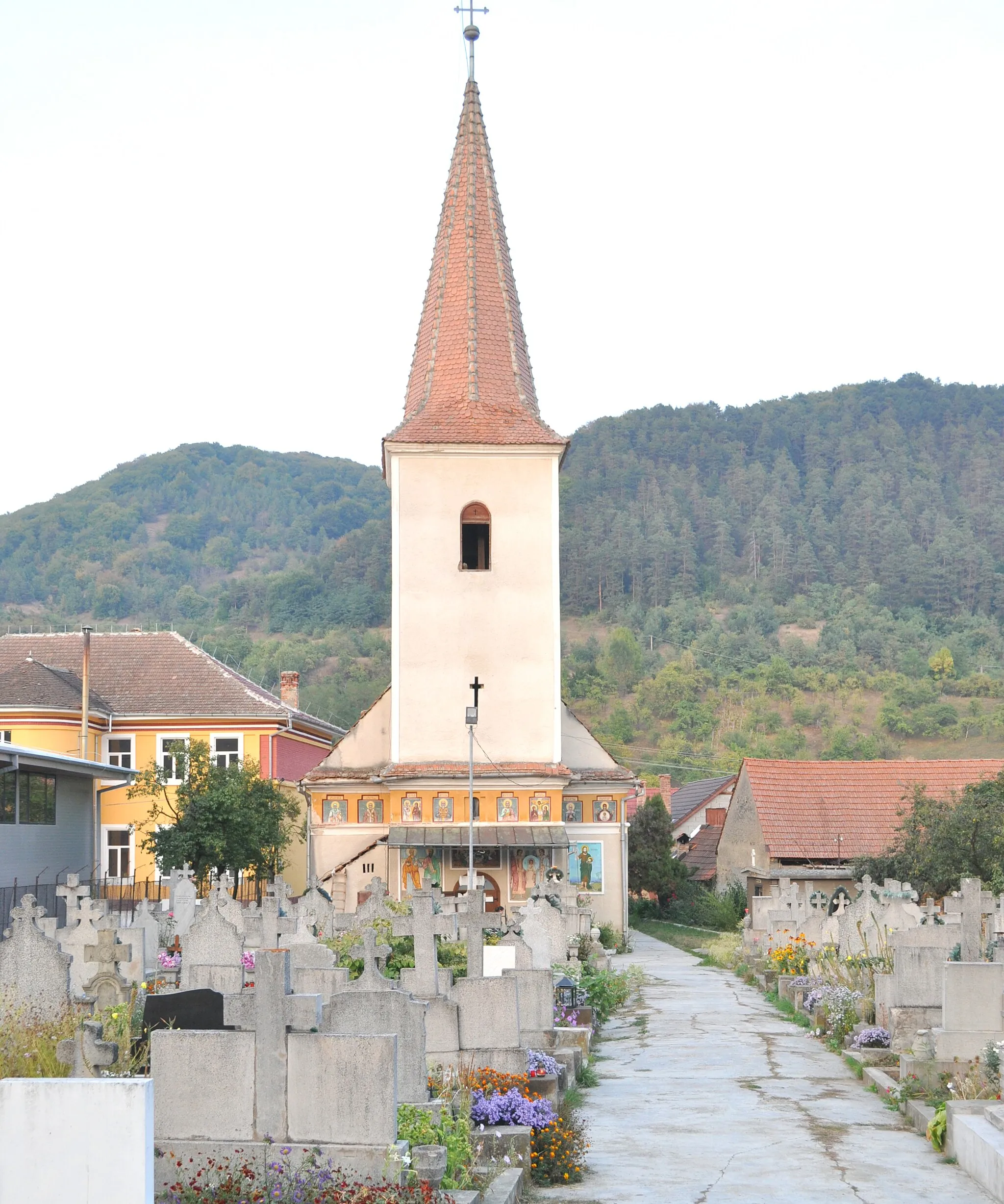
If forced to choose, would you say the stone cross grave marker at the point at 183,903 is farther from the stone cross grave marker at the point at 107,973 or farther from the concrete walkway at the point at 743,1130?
the stone cross grave marker at the point at 107,973

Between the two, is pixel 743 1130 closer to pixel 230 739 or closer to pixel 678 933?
pixel 678 933

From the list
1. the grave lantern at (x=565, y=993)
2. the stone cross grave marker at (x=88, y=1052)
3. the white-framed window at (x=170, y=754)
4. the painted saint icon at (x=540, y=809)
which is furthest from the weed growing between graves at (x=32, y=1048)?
the white-framed window at (x=170, y=754)

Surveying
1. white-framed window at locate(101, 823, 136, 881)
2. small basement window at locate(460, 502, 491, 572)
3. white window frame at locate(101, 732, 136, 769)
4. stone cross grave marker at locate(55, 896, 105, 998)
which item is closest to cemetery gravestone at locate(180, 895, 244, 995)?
stone cross grave marker at locate(55, 896, 105, 998)

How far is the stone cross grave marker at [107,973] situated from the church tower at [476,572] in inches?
920

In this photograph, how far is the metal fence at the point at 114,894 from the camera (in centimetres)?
2605

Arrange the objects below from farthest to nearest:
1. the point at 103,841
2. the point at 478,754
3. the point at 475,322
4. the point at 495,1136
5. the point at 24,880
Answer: the point at 103,841 < the point at 475,322 < the point at 478,754 < the point at 24,880 < the point at 495,1136

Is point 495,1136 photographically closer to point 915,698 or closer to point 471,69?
point 471,69

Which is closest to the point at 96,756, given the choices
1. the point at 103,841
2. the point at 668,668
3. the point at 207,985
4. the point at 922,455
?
the point at 103,841

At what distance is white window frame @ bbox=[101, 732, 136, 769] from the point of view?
4659 cm

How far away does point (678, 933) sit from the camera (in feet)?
149

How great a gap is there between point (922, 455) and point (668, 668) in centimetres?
5440

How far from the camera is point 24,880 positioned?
34.4 meters

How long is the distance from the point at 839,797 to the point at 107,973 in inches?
1550

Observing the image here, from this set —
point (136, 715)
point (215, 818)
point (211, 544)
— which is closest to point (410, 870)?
point (215, 818)
